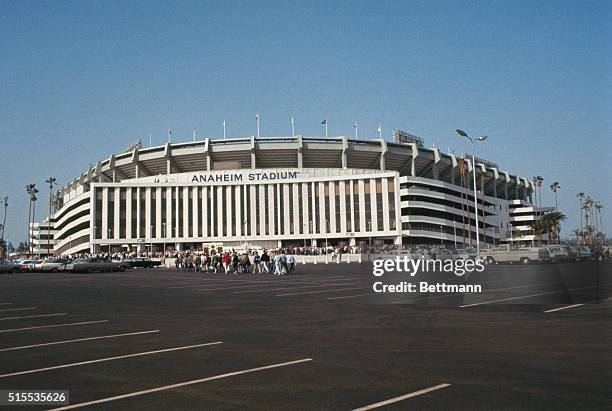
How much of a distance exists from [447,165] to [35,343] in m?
104

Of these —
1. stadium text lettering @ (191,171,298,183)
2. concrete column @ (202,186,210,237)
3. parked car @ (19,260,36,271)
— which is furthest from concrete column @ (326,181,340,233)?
parked car @ (19,260,36,271)

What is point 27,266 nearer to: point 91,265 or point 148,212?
point 91,265

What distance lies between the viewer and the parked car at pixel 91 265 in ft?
156

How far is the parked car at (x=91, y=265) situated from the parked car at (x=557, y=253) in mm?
36837

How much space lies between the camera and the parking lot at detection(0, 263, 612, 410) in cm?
601

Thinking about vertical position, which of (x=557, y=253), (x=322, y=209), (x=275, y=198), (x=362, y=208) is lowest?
(x=557, y=253)

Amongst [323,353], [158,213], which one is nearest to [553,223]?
[158,213]

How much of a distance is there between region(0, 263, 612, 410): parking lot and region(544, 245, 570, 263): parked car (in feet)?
28.4

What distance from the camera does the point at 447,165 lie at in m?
107

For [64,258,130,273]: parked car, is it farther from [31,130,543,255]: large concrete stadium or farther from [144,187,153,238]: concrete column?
[144,187,153,238]: concrete column

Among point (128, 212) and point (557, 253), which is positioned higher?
point (128, 212)

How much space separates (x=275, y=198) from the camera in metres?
98.2

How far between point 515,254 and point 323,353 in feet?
101

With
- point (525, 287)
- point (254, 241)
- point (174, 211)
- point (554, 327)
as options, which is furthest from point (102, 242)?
point (554, 327)
